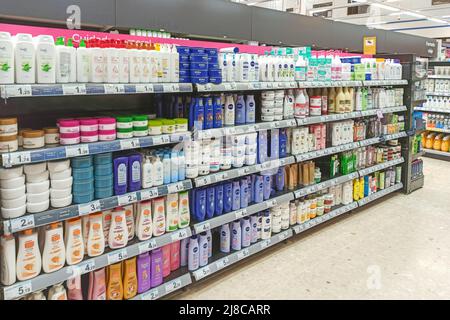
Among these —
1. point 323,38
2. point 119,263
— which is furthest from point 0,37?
point 323,38

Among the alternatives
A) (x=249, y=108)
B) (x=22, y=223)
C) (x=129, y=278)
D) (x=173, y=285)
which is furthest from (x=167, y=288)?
(x=249, y=108)

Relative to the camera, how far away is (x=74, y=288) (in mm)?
2268

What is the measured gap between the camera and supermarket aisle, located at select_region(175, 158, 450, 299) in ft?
9.52

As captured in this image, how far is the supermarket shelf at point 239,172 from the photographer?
9.27 ft

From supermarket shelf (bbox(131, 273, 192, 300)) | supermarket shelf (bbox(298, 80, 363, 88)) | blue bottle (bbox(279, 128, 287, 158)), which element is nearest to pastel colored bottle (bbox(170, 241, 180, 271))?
supermarket shelf (bbox(131, 273, 192, 300))

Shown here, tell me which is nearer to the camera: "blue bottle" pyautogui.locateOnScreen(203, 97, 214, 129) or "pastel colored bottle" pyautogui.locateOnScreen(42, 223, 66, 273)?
"pastel colored bottle" pyautogui.locateOnScreen(42, 223, 66, 273)

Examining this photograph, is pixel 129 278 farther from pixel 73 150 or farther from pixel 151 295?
pixel 73 150

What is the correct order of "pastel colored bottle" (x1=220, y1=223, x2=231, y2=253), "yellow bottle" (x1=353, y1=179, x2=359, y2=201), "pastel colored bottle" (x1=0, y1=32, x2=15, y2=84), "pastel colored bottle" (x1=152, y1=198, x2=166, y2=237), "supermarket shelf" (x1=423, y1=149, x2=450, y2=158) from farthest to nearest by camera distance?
1. "supermarket shelf" (x1=423, y1=149, x2=450, y2=158)
2. "yellow bottle" (x1=353, y1=179, x2=359, y2=201)
3. "pastel colored bottle" (x1=220, y1=223, x2=231, y2=253)
4. "pastel colored bottle" (x1=152, y1=198, x2=166, y2=237)
5. "pastel colored bottle" (x1=0, y1=32, x2=15, y2=84)

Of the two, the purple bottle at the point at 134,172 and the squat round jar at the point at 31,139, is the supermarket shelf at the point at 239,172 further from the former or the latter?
the squat round jar at the point at 31,139

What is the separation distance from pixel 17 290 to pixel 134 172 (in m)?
0.88

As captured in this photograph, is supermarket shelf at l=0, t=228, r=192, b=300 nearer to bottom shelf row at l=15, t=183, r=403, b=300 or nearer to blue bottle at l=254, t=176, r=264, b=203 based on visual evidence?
bottom shelf row at l=15, t=183, r=403, b=300

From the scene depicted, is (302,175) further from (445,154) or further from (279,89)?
(445,154)

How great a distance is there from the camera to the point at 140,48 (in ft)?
7.98
